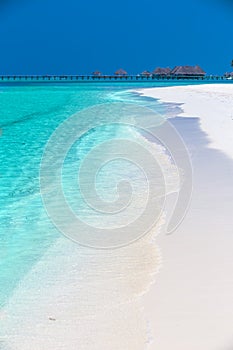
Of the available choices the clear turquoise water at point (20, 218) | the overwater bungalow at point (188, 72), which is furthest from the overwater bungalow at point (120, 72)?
the clear turquoise water at point (20, 218)

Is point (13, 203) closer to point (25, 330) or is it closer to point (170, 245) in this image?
point (170, 245)

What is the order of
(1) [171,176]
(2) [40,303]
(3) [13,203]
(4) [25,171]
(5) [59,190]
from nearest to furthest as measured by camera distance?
(2) [40,303] → (3) [13,203] → (5) [59,190] → (1) [171,176] → (4) [25,171]

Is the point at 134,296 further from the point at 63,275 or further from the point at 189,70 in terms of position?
the point at 189,70

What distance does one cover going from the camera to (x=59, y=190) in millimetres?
6098

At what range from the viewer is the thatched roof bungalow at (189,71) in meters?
139

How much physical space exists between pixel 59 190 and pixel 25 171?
1.73 meters

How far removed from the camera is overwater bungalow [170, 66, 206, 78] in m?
139

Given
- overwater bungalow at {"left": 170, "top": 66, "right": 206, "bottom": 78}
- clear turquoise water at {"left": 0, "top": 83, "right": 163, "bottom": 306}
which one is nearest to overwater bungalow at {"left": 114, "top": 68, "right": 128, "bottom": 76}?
overwater bungalow at {"left": 170, "top": 66, "right": 206, "bottom": 78}

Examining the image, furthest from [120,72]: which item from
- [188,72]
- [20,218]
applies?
[20,218]

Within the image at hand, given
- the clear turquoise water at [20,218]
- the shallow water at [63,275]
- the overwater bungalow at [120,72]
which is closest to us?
the shallow water at [63,275]

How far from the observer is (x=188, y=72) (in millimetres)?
139000

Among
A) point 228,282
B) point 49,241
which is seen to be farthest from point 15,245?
point 228,282

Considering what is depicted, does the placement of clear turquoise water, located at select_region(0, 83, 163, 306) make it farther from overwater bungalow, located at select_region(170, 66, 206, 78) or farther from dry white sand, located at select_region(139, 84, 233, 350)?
overwater bungalow, located at select_region(170, 66, 206, 78)

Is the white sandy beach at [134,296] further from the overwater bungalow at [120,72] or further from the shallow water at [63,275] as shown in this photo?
the overwater bungalow at [120,72]
